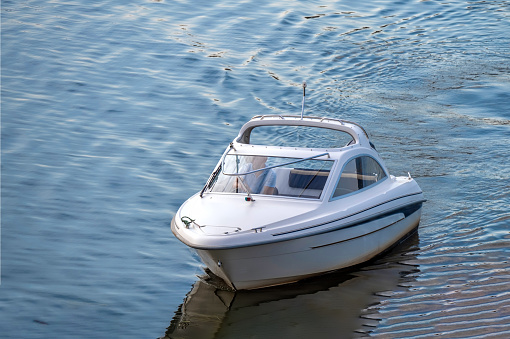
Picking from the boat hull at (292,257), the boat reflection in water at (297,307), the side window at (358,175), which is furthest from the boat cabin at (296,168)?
the boat reflection in water at (297,307)

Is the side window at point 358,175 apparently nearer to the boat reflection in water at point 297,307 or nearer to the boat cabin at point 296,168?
the boat cabin at point 296,168

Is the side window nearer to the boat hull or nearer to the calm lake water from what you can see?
the boat hull

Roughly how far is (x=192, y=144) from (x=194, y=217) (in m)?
6.05

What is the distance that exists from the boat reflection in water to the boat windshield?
1.32m

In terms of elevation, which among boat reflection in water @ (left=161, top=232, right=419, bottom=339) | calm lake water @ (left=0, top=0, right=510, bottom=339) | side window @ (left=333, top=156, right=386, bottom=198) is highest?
side window @ (left=333, top=156, right=386, bottom=198)

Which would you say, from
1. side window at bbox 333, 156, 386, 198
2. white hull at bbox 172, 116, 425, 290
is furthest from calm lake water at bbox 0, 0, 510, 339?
side window at bbox 333, 156, 386, 198

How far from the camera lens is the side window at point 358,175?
11.4 m

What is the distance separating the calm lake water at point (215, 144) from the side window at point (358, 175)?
1250mm

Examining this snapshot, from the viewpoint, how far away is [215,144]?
16672 millimetres

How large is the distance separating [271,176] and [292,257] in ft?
4.60

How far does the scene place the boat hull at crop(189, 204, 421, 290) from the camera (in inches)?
403

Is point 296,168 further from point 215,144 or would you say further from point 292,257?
point 215,144

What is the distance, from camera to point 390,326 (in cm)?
1005

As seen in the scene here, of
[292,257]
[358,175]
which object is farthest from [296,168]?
[292,257]
